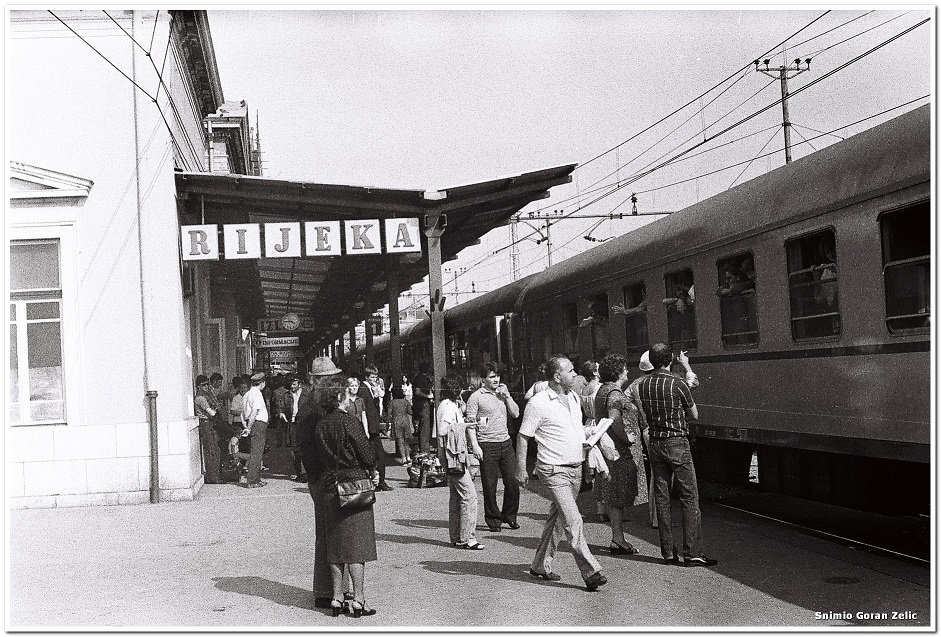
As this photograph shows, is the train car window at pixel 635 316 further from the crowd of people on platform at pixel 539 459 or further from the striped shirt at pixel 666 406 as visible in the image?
the striped shirt at pixel 666 406

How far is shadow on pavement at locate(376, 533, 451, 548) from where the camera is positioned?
10055 mm

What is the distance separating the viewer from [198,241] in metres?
13.6

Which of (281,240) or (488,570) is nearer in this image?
(488,570)

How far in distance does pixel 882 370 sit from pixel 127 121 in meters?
9.46

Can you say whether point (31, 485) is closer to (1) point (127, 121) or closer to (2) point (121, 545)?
(2) point (121, 545)

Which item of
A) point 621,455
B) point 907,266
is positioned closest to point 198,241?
point 621,455

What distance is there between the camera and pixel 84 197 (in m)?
13.1

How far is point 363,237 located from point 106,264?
3228mm

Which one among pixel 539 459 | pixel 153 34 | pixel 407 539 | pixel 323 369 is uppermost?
pixel 153 34

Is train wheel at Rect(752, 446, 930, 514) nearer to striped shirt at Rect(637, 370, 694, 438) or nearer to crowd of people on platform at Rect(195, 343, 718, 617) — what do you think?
crowd of people on platform at Rect(195, 343, 718, 617)

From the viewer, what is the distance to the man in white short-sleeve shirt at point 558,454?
7766mm

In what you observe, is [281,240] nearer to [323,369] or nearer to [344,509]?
[323,369]

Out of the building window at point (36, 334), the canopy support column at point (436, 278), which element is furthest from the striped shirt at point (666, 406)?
the building window at point (36, 334)

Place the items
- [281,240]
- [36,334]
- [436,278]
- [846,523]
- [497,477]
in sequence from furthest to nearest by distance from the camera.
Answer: [436,278], [281,240], [36,334], [497,477], [846,523]
